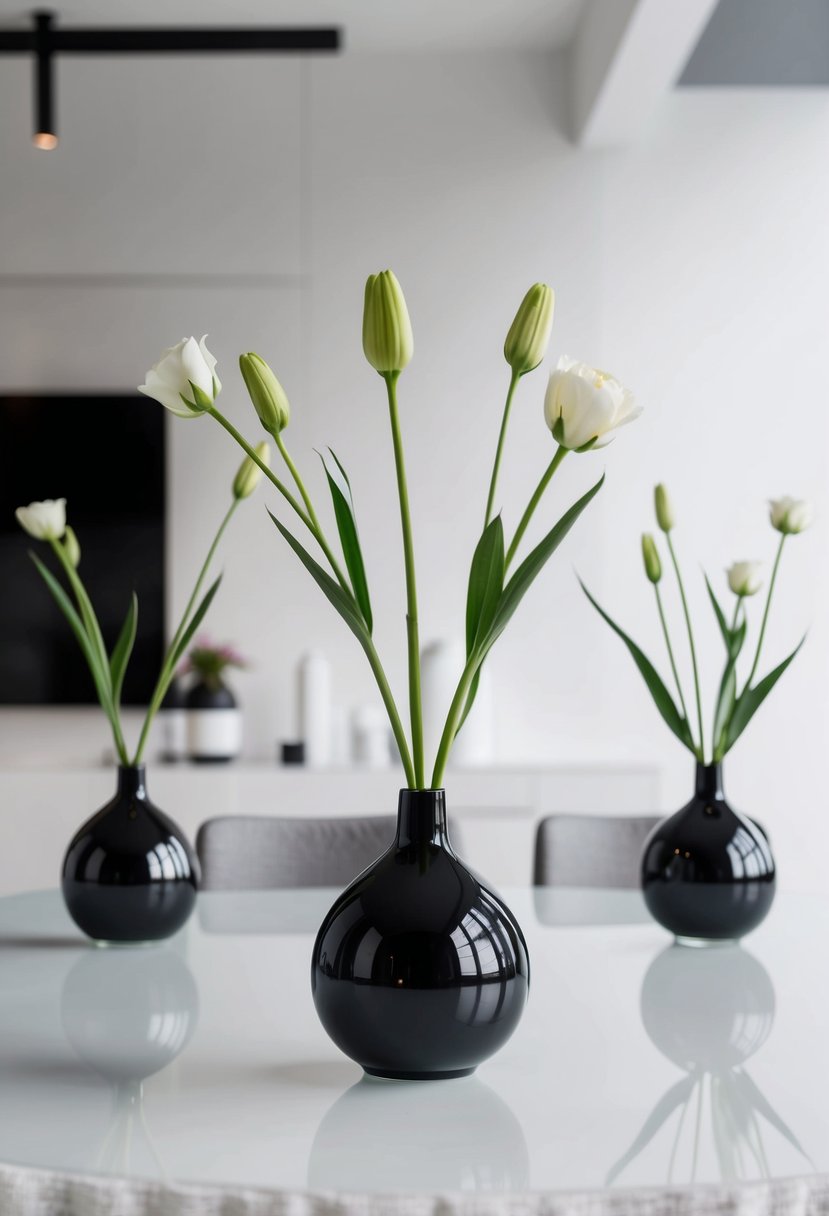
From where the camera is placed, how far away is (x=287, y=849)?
2.37m

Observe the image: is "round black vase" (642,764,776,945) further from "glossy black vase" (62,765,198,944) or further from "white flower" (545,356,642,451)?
"white flower" (545,356,642,451)

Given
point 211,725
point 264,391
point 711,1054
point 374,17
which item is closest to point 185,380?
point 264,391

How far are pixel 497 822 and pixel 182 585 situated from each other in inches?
50.3

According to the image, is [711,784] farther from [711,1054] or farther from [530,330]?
[530,330]

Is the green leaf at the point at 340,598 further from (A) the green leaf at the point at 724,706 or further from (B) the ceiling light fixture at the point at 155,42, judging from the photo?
(B) the ceiling light fixture at the point at 155,42

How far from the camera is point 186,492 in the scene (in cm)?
411

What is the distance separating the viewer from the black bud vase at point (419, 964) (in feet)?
3.23

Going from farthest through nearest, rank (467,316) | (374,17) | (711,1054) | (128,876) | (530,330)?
(467,316) < (374,17) < (128,876) < (711,1054) < (530,330)

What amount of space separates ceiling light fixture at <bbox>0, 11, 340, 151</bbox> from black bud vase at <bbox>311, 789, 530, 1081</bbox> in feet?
9.30

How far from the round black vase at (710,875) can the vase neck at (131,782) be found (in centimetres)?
68

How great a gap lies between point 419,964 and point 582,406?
45 cm

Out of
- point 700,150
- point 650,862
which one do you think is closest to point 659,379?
point 700,150

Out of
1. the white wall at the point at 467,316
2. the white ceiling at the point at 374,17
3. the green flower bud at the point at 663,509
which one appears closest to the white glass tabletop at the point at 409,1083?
the green flower bud at the point at 663,509

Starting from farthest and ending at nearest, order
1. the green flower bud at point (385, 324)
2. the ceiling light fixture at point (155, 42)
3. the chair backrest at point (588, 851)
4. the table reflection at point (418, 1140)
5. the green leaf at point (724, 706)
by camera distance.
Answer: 1. the ceiling light fixture at point (155, 42)
2. the chair backrest at point (588, 851)
3. the green leaf at point (724, 706)
4. the green flower bud at point (385, 324)
5. the table reflection at point (418, 1140)
